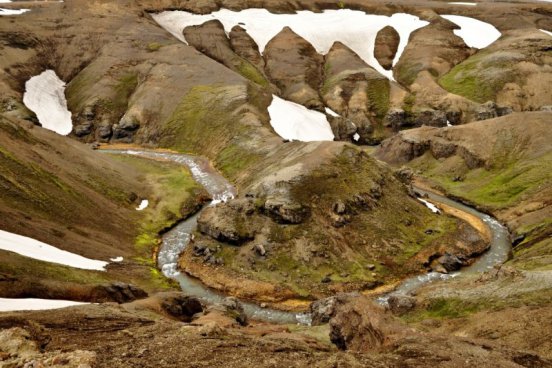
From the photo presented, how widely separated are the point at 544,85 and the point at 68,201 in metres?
131

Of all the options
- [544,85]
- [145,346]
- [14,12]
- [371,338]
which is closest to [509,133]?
[544,85]

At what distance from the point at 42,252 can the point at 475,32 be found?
17318 cm

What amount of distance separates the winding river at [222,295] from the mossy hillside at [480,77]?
198 ft

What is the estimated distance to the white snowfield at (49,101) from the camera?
395 feet

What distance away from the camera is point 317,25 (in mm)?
180625

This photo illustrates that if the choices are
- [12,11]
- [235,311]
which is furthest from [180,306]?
[12,11]

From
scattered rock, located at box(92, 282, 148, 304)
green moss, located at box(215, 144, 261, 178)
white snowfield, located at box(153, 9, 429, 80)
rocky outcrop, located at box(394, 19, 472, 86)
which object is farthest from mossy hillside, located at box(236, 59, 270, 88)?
scattered rock, located at box(92, 282, 148, 304)

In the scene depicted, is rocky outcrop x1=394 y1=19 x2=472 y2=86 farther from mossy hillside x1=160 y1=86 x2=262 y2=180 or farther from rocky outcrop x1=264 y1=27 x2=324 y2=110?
mossy hillside x1=160 y1=86 x2=262 y2=180

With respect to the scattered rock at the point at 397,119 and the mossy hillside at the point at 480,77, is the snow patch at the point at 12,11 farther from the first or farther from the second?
the mossy hillside at the point at 480,77

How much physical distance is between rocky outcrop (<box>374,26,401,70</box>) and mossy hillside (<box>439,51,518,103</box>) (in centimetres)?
2392

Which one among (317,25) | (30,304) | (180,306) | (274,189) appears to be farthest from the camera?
(317,25)

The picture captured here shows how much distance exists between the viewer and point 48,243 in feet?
162

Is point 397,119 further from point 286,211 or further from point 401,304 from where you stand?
point 401,304

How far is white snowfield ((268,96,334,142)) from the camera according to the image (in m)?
107
